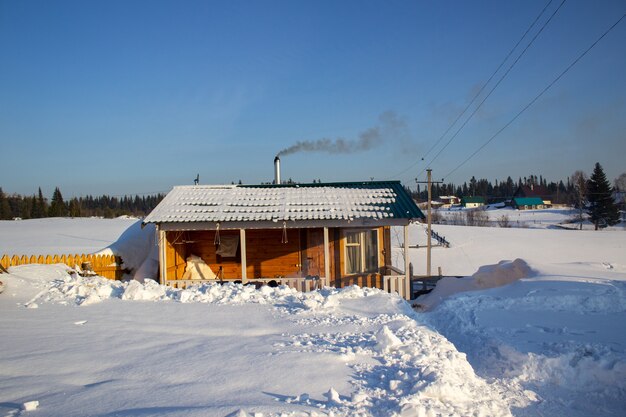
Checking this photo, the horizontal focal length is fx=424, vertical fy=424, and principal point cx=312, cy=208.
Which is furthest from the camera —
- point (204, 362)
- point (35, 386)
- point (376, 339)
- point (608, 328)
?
point (608, 328)

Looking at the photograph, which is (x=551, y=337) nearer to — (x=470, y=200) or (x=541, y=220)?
(x=541, y=220)

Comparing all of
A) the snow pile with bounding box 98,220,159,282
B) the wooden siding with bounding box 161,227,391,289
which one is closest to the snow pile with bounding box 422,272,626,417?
the wooden siding with bounding box 161,227,391,289

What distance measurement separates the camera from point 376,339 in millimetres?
6172

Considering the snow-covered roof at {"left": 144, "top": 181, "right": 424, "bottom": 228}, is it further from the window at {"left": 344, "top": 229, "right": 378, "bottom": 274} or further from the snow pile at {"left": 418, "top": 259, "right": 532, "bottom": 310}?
the snow pile at {"left": 418, "top": 259, "right": 532, "bottom": 310}

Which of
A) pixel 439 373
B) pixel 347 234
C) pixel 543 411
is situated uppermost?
pixel 347 234

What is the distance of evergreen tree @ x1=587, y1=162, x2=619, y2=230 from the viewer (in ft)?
215

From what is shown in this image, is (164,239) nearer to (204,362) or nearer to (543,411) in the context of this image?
(204,362)

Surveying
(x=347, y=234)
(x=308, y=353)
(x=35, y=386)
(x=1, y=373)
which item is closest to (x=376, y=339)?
(x=308, y=353)

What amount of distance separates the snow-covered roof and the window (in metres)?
1.29

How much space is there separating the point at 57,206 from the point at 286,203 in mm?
83149

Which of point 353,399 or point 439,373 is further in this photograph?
point 439,373

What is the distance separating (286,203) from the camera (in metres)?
14.9

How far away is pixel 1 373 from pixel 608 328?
33.5ft

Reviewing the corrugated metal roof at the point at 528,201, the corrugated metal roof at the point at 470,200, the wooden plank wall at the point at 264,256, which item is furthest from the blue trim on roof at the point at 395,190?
the corrugated metal roof at the point at 470,200
